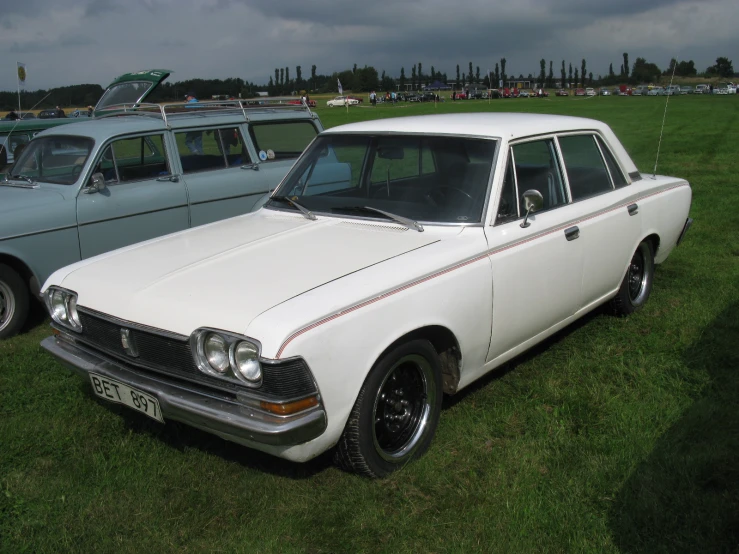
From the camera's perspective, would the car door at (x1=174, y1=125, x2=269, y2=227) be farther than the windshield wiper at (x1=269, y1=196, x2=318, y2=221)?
Yes

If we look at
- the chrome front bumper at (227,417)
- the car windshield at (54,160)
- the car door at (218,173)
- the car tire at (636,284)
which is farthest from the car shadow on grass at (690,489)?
the car windshield at (54,160)

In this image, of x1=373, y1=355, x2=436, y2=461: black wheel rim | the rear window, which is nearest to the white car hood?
x1=373, y1=355, x2=436, y2=461: black wheel rim

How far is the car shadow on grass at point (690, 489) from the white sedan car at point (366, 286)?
3.22 feet

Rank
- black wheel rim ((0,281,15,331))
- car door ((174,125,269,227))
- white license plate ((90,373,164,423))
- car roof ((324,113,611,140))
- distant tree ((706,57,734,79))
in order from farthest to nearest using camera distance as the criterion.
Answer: distant tree ((706,57,734,79)) → car door ((174,125,269,227)) → black wheel rim ((0,281,15,331)) → car roof ((324,113,611,140)) → white license plate ((90,373,164,423))

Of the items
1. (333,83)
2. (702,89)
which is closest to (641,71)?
(702,89)

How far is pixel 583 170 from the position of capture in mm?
4926

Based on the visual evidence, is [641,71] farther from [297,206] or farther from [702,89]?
[297,206]

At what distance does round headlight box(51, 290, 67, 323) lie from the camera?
374 cm

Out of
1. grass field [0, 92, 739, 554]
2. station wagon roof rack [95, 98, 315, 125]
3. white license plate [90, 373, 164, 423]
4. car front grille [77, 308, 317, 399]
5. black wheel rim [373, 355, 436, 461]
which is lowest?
grass field [0, 92, 739, 554]

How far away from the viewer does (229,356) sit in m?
2.92

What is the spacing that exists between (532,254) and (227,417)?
204cm

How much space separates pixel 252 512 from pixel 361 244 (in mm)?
1457

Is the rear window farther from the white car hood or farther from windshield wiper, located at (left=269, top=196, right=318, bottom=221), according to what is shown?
the white car hood

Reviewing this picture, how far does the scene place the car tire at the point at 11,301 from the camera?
561 centimetres
